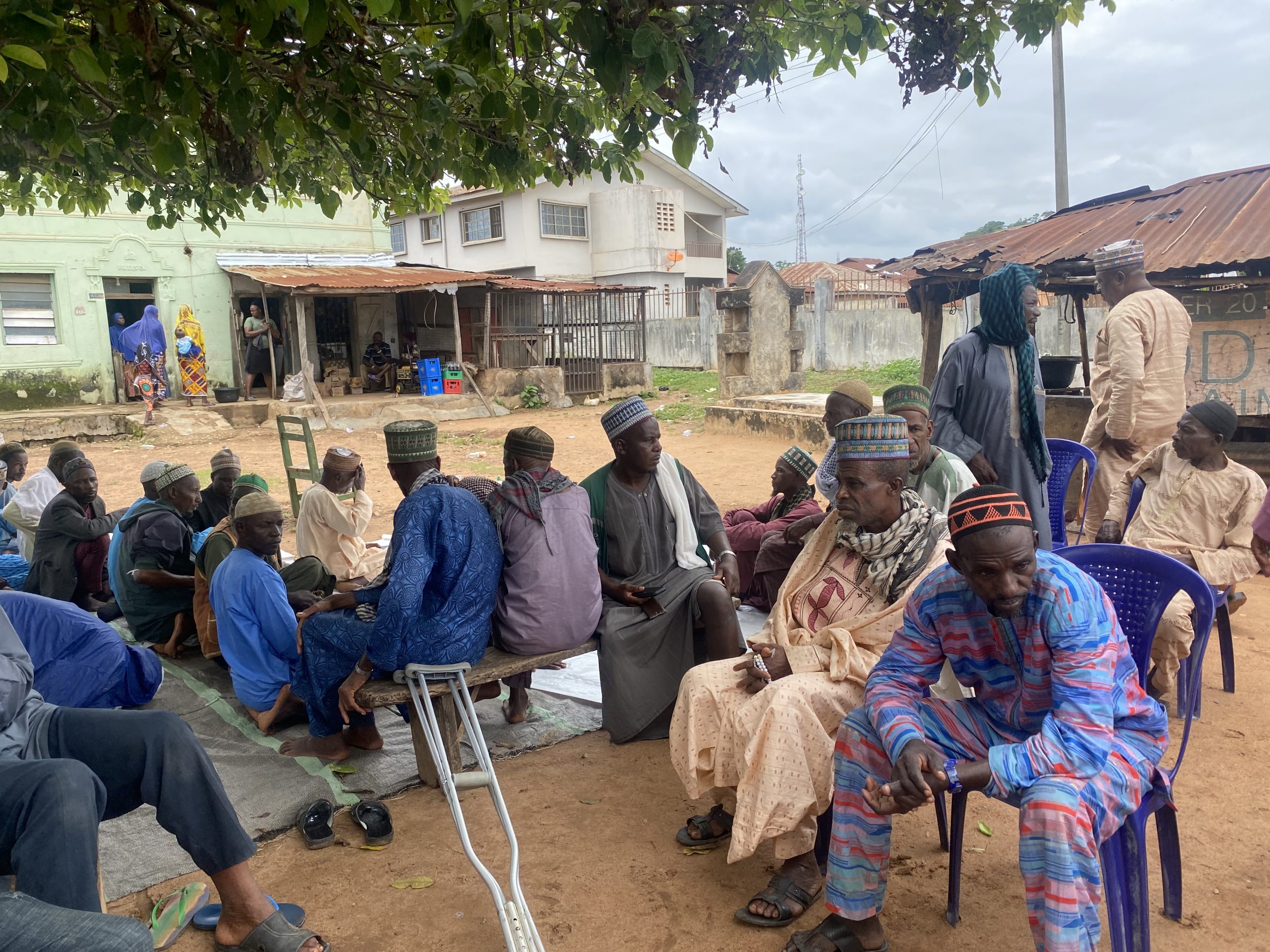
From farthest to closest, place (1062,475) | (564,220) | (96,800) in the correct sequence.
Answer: (564,220) < (1062,475) < (96,800)

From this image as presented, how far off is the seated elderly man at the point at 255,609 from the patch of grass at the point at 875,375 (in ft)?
45.3

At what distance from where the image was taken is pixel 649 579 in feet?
13.2

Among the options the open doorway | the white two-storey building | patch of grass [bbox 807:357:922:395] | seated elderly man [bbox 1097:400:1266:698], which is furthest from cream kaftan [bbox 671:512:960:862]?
the white two-storey building

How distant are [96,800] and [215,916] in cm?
75

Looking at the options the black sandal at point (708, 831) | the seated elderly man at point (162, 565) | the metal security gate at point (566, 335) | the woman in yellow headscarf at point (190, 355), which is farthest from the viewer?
the metal security gate at point (566, 335)

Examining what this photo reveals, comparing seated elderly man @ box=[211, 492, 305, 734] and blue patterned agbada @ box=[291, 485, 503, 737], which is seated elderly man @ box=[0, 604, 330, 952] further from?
seated elderly man @ box=[211, 492, 305, 734]

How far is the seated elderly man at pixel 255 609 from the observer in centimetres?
391

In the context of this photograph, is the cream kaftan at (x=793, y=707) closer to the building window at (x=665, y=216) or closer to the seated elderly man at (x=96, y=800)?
the seated elderly man at (x=96, y=800)

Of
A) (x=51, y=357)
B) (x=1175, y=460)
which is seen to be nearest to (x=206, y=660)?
(x=1175, y=460)

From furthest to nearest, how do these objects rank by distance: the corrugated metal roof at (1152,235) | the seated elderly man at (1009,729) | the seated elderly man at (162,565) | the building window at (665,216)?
the building window at (665,216) → the corrugated metal roof at (1152,235) → the seated elderly man at (162,565) → the seated elderly man at (1009,729)

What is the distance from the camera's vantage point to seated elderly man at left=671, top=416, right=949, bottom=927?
8.74 ft

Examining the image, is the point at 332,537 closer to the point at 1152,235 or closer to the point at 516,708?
the point at 516,708

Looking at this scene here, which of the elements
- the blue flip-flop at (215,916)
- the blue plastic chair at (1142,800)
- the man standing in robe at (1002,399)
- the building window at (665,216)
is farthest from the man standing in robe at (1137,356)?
the building window at (665,216)

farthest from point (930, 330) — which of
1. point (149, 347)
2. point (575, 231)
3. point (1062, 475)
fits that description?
point (575, 231)
